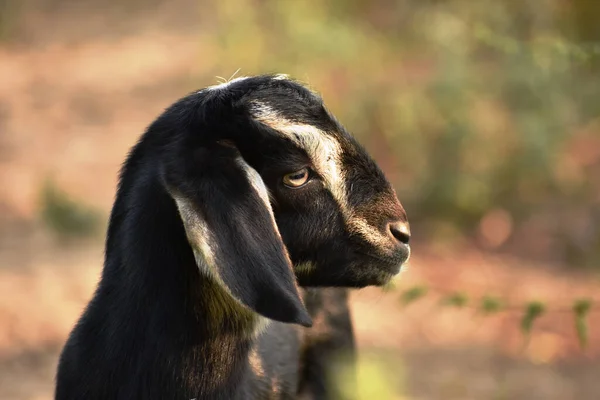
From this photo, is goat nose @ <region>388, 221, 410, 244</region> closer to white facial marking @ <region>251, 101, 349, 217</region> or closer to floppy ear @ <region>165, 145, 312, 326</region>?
white facial marking @ <region>251, 101, 349, 217</region>

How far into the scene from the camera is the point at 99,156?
1038cm

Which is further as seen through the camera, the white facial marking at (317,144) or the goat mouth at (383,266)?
the goat mouth at (383,266)

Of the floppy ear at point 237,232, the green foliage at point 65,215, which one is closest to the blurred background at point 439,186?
the green foliage at point 65,215

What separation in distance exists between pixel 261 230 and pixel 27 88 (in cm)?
1035

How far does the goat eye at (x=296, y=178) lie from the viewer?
3.25 metres

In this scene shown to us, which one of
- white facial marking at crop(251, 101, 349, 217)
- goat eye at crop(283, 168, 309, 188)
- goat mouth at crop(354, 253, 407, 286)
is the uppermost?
white facial marking at crop(251, 101, 349, 217)

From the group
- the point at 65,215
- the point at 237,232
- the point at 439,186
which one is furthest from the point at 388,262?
the point at 65,215

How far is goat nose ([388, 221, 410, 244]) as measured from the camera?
11.4ft

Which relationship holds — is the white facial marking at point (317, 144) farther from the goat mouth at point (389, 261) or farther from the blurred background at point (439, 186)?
the blurred background at point (439, 186)

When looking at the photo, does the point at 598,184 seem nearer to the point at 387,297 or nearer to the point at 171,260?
the point at 387,297

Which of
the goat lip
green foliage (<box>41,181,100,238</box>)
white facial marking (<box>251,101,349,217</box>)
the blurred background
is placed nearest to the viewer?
white facial marking (<box>251,101,349,217</box>)

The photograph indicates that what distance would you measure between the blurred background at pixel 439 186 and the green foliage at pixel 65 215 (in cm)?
2

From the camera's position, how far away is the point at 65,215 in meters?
8.12

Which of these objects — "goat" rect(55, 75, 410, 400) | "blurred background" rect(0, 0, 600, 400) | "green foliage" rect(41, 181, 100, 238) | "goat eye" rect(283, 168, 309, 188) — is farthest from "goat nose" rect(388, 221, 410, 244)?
→ "green foliage" rect(41, 181, 100, 238)
